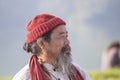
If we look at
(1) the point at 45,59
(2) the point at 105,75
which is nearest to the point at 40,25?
(1) the point at 45,59

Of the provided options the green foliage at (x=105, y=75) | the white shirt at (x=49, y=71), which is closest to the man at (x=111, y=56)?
the green foliage at (x=105, y=75)

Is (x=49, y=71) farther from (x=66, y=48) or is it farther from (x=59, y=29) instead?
(x=59, y=29)

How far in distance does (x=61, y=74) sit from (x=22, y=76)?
341 millimetres

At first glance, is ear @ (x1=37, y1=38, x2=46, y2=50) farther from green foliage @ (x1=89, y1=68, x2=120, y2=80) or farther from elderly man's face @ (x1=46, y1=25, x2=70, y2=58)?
green foliage @ (x1=89, y1=68, x2=120, y2=80)

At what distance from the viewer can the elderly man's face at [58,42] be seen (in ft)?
17.4

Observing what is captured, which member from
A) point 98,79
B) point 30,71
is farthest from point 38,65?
point 98,79

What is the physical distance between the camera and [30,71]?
5.33 m

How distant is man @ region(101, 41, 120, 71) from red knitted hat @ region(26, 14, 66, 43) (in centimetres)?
1493

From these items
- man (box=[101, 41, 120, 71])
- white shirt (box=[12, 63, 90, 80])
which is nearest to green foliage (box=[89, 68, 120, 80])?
man (box=[101, 41, 120, 71])

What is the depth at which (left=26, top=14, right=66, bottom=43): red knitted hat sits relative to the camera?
532 cm

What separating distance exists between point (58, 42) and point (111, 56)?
15680mm

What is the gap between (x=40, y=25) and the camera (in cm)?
536

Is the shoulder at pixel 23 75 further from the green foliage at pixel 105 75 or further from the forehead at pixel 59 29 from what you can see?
the green foliage at pixel 105 75

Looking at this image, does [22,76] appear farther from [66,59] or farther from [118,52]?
[118,52]
